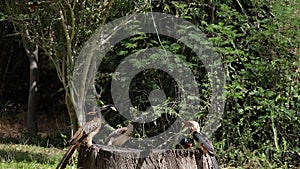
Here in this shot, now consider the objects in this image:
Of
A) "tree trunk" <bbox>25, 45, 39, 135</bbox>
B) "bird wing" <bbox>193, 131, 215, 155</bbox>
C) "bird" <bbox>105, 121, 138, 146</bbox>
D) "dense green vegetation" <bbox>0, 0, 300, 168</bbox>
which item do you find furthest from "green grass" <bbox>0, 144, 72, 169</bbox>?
"bird wing" <bbox>193, 131, 215, 155</bbox>

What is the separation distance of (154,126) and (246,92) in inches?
61.0

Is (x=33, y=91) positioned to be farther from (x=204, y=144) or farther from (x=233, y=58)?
(x=204, y=144)

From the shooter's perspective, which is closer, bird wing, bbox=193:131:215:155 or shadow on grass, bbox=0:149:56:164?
bird wing, bbox=193:131:215:155

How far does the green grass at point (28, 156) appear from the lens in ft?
24.2

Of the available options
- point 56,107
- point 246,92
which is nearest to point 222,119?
point 246,92

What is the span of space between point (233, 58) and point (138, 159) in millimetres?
4364

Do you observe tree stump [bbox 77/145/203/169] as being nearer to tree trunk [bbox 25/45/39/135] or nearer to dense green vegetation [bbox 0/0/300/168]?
dense green vegetation [bbox 0/0/300/168]

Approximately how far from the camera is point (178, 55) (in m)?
8.60

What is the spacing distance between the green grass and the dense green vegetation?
688mm

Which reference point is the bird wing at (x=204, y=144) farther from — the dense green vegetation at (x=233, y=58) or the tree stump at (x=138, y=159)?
the dense green vegetation at (x=233, y=58)

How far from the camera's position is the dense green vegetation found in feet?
26.7

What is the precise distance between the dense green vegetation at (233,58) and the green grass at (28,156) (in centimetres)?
69

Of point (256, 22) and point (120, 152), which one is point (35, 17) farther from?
point (120, 152)

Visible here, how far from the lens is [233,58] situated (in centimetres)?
855
